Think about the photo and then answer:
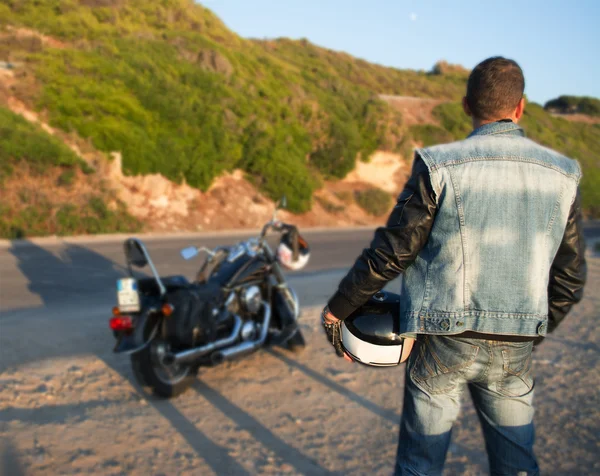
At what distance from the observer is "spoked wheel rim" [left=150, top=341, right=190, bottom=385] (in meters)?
4.49

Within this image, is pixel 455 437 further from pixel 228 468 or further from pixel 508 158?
pixel 508 158

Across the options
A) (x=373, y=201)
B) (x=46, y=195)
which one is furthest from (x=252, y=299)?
(x=373, y=201)

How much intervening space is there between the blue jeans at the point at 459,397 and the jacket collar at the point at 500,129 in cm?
77

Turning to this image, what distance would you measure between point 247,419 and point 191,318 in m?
0.90

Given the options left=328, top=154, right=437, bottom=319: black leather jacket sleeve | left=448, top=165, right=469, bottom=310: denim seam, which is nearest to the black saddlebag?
left=328, top=154, right=437, bottom=319: black leather jacket sleeve

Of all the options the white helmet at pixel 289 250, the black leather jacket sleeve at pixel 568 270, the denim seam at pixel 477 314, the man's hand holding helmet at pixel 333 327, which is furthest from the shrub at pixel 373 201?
the denim seam at pixel 477 314

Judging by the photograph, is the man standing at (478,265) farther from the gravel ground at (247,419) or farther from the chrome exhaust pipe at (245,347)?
the chrome exhaust pipe at (245,347)

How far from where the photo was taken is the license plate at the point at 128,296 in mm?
4473

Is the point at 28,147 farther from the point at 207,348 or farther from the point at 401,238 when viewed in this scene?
the point at 401,238

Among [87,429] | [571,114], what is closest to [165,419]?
[87,429]

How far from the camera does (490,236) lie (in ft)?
6.91

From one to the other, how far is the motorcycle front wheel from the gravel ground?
0.33ft

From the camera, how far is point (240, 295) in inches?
208

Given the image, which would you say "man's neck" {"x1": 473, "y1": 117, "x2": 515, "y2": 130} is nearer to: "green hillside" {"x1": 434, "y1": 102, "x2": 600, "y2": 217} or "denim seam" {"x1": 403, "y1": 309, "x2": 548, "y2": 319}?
"denim seam" {"x1": 403, "y1": 309, "x2": 548, "y2": 319}
